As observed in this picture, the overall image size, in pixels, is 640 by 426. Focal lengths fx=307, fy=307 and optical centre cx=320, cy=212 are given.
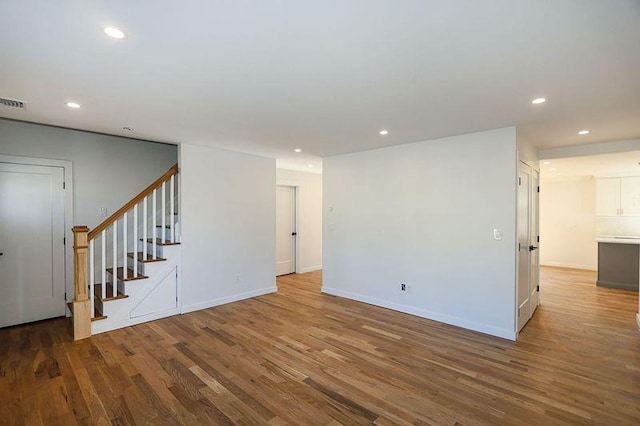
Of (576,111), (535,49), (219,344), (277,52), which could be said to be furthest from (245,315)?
(576,111)

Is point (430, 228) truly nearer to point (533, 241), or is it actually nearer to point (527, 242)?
point (527, 242)

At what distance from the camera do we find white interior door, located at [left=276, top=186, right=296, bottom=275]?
285 inches

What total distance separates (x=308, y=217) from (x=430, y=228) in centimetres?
376

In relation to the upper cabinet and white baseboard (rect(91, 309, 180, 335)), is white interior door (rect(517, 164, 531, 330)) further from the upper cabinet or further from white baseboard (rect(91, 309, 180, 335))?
the upper cabinet

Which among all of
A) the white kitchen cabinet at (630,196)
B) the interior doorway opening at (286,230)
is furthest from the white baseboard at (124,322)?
the white kitchen cabinet at (630,196)

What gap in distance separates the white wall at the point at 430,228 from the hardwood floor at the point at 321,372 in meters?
0.41

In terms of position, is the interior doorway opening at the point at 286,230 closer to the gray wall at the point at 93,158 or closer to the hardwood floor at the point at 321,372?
the gray wall at the point at 93,158

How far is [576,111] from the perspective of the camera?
9.91ft

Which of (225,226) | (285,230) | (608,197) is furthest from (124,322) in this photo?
(608,197)

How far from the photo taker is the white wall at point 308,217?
24.3 feet

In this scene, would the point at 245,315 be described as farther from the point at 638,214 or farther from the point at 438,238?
the point at 638,214

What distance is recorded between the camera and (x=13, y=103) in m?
2.97

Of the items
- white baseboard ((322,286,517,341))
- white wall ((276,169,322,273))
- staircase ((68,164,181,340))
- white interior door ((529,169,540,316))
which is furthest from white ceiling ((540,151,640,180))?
staircase ((68,164,181,340))

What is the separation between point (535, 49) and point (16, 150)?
5711 millimetres
